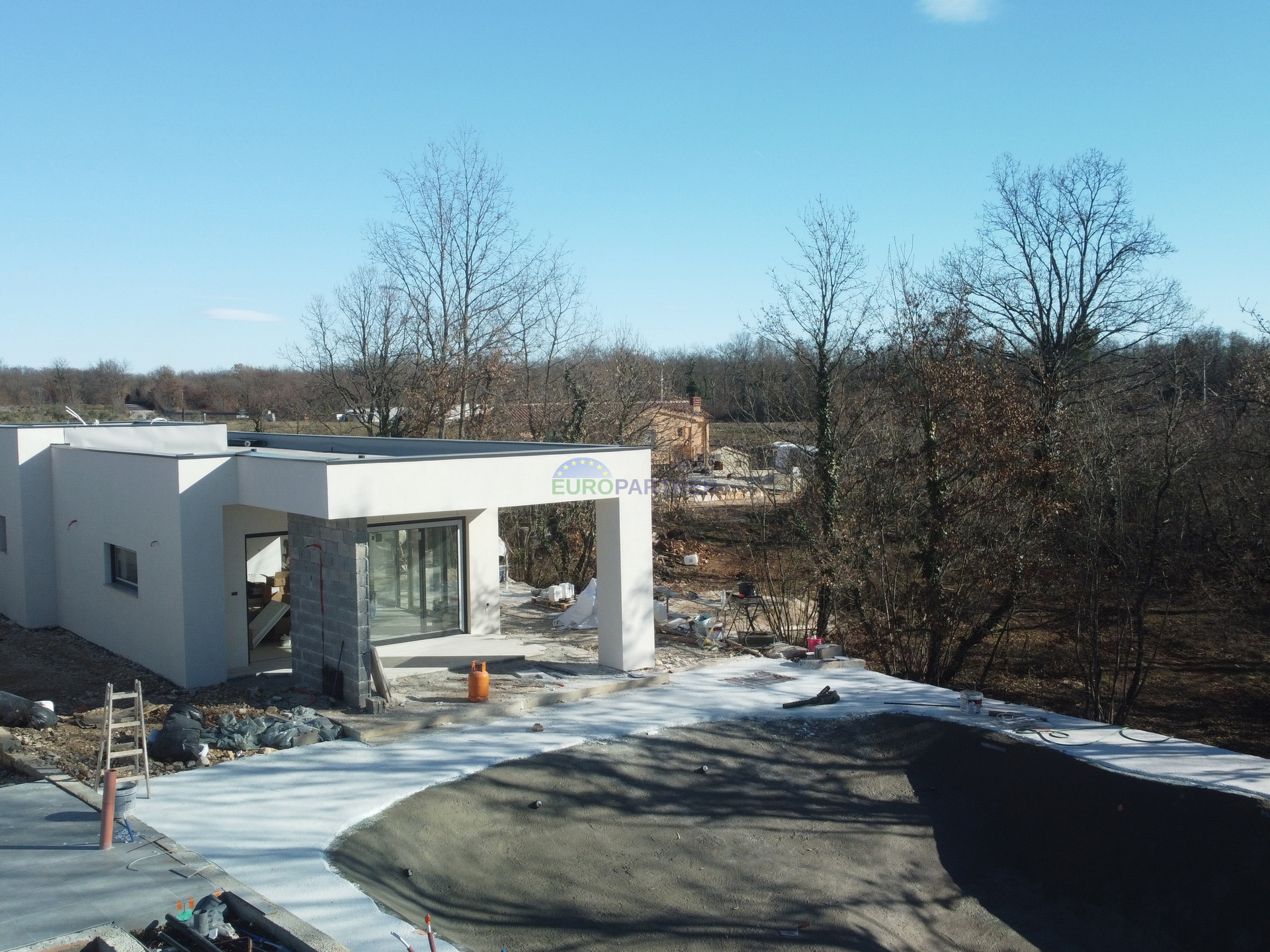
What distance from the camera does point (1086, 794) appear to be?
10.5 meters

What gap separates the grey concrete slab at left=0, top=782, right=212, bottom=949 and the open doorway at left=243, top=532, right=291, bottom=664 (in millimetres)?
5407

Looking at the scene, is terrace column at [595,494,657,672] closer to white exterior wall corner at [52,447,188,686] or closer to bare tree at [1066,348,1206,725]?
white exterior wall corner at [52,447,188,686]

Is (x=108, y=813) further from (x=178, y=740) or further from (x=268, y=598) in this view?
(x=268, y=598)

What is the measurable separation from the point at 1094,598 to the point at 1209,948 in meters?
7.17

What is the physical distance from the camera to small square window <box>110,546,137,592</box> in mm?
14954

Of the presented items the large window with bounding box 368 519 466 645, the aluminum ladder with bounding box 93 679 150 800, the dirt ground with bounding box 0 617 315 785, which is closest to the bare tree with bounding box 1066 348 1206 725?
the large window with bounding box 368 519 466 645

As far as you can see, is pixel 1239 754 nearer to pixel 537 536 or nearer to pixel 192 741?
pixel 192 741

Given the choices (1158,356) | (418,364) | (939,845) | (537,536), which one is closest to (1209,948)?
(939,845)

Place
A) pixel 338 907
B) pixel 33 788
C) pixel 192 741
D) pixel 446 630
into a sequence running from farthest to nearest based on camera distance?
pixel 446 630
pixel 192 741
pixel 33 788
pixel 338 907

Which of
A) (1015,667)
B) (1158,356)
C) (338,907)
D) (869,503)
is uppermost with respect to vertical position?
(1158,356)

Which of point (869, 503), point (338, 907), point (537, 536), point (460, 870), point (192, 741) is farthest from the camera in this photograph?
point (537, 536)

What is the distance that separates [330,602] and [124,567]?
5.09 meters

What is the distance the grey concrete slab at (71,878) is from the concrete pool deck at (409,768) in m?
0.42

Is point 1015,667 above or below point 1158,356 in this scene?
below
